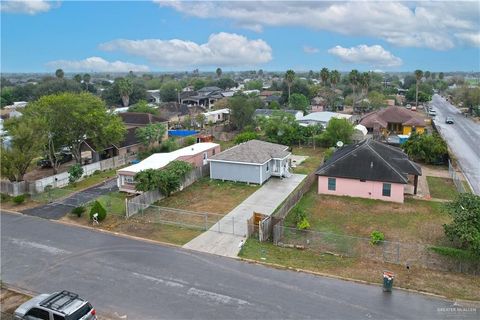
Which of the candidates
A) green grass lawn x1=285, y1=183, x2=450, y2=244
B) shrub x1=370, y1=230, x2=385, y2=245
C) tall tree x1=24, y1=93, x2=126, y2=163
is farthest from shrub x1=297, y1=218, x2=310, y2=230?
tall tree x1=24, y1=93, x2=126, y2=163

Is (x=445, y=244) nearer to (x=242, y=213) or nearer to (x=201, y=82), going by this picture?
(x=242, y=213)

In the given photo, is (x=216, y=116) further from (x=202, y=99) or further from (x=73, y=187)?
(x=73, y=187)

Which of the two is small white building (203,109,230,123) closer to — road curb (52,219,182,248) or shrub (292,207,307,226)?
road curb (52,219,182,248)

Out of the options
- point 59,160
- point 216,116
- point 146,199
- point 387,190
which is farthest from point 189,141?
point 387,190

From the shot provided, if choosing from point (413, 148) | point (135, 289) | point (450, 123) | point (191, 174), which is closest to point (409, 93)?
point (450, 123)

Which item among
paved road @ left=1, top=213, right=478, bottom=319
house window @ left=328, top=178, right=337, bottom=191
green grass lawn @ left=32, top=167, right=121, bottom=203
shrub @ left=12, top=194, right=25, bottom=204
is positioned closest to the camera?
paved road @ left=1, top=213, right=478, bottom=319
